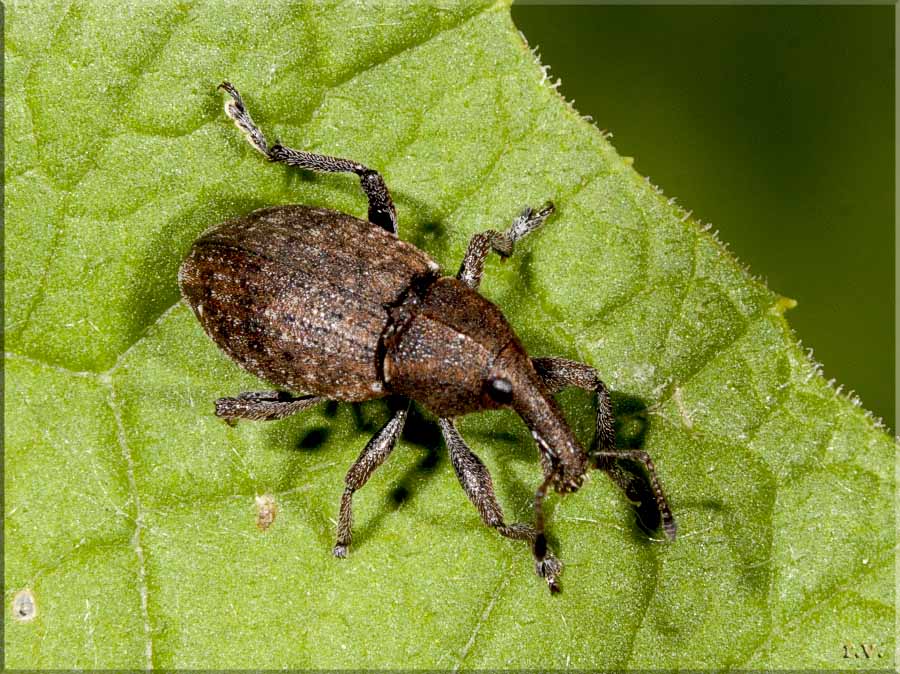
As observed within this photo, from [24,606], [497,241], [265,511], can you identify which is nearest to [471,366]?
[497,241]

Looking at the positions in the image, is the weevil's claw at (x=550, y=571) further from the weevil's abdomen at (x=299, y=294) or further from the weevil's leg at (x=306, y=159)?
the weevil's leg at (x=306, y=159)

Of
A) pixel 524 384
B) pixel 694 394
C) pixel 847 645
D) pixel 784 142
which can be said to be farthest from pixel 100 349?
pixel 784 142

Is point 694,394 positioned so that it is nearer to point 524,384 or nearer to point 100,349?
point 524,384

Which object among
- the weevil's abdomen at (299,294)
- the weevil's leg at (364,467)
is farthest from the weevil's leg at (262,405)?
the weevil's leg at (364,467)

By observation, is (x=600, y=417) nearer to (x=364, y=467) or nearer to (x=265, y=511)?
(x=364, y=467)

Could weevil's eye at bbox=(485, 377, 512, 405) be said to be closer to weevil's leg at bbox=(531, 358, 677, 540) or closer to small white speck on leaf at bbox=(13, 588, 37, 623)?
weevil's leg at bbox=(531, 358, 677, 540)

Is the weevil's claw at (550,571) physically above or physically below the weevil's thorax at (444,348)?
below
